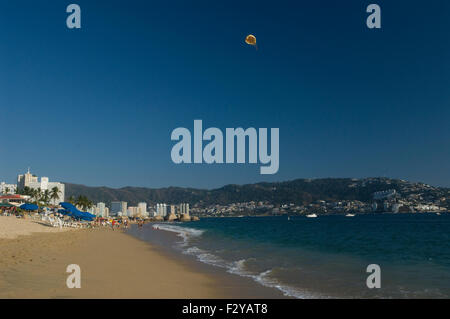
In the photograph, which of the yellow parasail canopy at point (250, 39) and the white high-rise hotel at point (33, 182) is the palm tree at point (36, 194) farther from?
the yellow parasail canopy at point (250, 39)

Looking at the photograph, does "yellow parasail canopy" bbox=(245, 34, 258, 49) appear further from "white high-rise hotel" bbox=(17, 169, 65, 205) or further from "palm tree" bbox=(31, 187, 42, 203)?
"white high-rise hotel" bbox=(17, 169, 65, 205)

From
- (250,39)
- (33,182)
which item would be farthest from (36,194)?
(250,39)

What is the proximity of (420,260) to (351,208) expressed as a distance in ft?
534

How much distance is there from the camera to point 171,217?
162875 millimetres

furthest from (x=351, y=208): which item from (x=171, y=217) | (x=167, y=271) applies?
(x=167, y=271)

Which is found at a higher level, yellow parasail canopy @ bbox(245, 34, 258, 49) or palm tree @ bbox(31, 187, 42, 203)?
yellow parasail canopy @ bbox(245, 34, 258, 49)

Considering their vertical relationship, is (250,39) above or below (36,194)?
above

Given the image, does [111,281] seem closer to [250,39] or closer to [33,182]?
[250,39]

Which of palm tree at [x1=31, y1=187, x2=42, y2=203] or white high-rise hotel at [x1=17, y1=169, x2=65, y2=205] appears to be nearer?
palm tree at [x1=31, y1=187, x2=42, y2=203]

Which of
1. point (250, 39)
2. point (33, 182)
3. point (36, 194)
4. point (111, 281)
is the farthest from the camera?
point (33, 182)

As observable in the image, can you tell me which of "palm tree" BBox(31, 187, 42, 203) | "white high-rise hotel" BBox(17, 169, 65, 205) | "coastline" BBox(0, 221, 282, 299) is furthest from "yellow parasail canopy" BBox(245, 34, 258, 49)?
"white high-rise hotel" BBox(17, 169, 65, 205)

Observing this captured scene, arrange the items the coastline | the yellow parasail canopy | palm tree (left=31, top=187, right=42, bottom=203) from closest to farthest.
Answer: the coastline → the yellow parasail canopy → palm tree (left=31, top=187, right=42, bottom=203)
